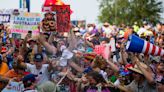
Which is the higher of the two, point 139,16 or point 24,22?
point 24,22

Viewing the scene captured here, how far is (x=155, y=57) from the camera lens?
13734 millimetres

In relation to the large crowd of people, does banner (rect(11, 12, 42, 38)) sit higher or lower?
higher

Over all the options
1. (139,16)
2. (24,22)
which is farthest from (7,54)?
(139,16)

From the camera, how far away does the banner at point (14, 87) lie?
11496mm

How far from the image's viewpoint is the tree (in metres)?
81.0

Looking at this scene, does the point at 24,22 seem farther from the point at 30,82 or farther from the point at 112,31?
the point at 112,31

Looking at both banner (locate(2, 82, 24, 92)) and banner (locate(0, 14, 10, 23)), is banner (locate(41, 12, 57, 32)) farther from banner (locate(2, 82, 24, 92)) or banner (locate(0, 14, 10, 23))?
banner (locate(2, 82, 24, 92))

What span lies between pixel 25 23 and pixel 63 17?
106 cm

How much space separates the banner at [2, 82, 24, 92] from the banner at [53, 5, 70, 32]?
10.4 feet

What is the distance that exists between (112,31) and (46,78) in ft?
44.0

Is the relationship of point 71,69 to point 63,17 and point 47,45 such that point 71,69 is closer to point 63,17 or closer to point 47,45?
point 47,45

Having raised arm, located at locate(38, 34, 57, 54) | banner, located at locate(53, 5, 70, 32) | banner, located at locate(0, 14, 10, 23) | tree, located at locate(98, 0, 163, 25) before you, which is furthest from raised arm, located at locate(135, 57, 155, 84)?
tree, located at locate(98, 0, 163, 25)

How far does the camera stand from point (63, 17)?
15.1 m

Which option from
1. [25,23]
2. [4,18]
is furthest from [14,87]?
[4,18]
